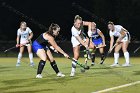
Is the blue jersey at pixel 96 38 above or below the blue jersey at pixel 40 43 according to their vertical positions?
above

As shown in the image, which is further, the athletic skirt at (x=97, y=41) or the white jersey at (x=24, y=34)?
the white jersey at (x=24, y=34)

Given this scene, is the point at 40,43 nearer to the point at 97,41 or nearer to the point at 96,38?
the point at 96,38

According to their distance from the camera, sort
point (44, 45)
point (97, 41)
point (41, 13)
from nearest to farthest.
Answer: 1. point (44, 45)
2. point (97, 41)
3. point (41, 13)

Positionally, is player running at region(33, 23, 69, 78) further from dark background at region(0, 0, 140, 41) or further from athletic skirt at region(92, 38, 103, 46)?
dark background at region(0, 0, 140, 41)

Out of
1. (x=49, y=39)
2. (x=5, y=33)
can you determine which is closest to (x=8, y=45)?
(x=5, y=33)

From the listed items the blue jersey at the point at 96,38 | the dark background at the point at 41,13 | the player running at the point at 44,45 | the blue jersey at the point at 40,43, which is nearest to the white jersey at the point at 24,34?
the blue jersey at the point at 96,38

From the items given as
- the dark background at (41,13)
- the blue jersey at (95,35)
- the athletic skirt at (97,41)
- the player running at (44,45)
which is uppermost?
the dark background at (41,13)

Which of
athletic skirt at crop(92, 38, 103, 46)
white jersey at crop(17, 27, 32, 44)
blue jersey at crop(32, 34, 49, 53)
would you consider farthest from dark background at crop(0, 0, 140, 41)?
blue jersey at crop(32, 34, 49, 53)

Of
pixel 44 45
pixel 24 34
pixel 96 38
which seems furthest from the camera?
pixel 24 34

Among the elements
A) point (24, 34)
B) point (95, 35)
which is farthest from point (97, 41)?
point (24, 34)

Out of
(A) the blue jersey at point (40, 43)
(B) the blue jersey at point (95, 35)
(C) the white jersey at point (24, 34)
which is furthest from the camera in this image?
(C) the white jersey at point (24, 34)

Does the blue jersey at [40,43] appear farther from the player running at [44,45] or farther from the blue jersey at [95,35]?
the blue jersey at [95,35]

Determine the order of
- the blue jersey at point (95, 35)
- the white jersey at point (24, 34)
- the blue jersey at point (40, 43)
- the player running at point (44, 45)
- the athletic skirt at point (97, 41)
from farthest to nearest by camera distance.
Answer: the white jersey at point (24, 34)
the athletic skirt at point (97, 41)
the blue jersey at point (95, 35)
the blue jersey at point (40, 43)
the player running at point (44, 45)

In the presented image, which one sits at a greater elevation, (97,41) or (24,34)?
(24,34)
